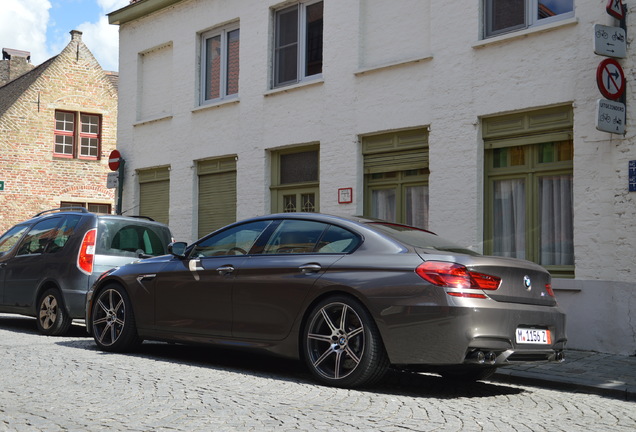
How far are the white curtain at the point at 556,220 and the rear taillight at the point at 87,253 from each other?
5.96 meters

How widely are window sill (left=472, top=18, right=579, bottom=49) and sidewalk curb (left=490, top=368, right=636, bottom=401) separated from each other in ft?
16.8

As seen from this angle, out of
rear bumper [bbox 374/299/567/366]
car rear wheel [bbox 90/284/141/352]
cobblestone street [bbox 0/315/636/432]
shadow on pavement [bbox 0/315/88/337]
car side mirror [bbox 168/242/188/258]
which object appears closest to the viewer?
cobblestone street [bbox 0/315/636/432]

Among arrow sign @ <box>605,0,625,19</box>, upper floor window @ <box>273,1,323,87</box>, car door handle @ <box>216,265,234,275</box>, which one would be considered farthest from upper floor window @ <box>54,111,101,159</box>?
car door handle @ <box>216,265,234,275</box>

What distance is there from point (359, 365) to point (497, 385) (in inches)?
67.8

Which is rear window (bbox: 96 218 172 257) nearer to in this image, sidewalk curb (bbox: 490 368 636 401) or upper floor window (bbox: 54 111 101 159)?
sidewalk curb (bbox: 490 368 636 401)

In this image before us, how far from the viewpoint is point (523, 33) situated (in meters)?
11.5

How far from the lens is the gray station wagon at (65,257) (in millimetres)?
11102

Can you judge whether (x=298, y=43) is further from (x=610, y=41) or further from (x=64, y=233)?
(x=610, y=41)

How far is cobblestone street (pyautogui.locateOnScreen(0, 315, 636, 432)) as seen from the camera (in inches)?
212

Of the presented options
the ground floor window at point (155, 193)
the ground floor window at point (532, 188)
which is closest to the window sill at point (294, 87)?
the ground floor window at point (532, 188)

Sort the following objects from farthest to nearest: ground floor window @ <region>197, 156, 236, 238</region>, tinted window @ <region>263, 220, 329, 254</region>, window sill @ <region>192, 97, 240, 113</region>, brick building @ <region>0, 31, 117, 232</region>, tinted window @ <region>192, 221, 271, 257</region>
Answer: brick building @ <region>0, 31, 117, 232</region> < ground floor window @ <region>197, 156, 236, 238</region> < window sill @ <region>192, 97, 240, 113</region> < tinted window @ <region>192, 221, 271, 257</region> < tinted window @ <region>263, 220, 329, 254</region>

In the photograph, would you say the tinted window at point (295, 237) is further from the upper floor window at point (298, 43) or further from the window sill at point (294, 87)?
the upper floor window at point (298, 43)

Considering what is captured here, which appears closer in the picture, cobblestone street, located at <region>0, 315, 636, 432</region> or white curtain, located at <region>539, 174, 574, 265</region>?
cobblestone street, located at <region>0, 315, 636, 432</region>

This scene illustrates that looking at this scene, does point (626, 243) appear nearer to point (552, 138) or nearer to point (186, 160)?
point (552, 138)
